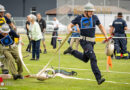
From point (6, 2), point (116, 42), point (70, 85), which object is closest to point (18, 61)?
point (70, 85)

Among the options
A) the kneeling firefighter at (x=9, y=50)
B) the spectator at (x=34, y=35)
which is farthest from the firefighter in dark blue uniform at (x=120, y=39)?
the kneeling firefighter at (x=9, y=50)

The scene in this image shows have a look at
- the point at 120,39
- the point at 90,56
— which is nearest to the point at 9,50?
the point at 90,56

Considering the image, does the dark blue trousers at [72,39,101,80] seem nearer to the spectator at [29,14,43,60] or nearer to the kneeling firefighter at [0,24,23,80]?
the kneeling firefighter at [0,24,23,80]

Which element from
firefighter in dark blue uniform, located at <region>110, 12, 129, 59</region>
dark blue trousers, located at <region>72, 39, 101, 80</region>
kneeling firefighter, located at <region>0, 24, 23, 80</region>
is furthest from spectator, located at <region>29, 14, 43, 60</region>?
dark blue trousers, located at <region>72, 39, 101, 80</region>

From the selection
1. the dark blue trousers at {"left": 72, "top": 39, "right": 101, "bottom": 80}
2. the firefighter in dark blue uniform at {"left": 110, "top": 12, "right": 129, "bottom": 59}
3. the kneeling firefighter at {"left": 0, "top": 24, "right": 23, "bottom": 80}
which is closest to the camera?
the dark blue trousers at {"left": 72, "top": 39, "right": 101, "bottom": 80}

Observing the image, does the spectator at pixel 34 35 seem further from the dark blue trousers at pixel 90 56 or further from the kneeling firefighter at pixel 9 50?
the dark blue trousers at pixel 90 56

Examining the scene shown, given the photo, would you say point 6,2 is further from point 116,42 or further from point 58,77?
point 58,77

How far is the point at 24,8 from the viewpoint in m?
59.9

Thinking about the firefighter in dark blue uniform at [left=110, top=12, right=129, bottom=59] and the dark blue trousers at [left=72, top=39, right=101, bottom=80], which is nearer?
the dark blue trousers at [left=72, top=39, right=101, bottom=80]

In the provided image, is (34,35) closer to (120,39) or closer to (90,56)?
(120,39)

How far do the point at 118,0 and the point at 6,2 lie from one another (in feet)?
79.9

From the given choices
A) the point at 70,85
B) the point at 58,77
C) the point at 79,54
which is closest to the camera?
the point at 70,85

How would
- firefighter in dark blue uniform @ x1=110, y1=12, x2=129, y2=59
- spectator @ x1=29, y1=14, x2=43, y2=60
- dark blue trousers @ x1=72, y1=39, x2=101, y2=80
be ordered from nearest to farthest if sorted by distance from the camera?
dark blue trousers @ x1=72, y1=39, x2=101, y2=80, spectator @ x1=29, y1=14, x2=43, y2=60, firefighter in dark blue uniform @ x1=110, y1=12, x2=129, y2=59

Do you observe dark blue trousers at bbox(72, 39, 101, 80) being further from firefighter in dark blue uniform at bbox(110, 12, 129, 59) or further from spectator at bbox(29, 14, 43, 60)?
firefighter in dark blue uniform at bbox(110, 12, 129, 59)
